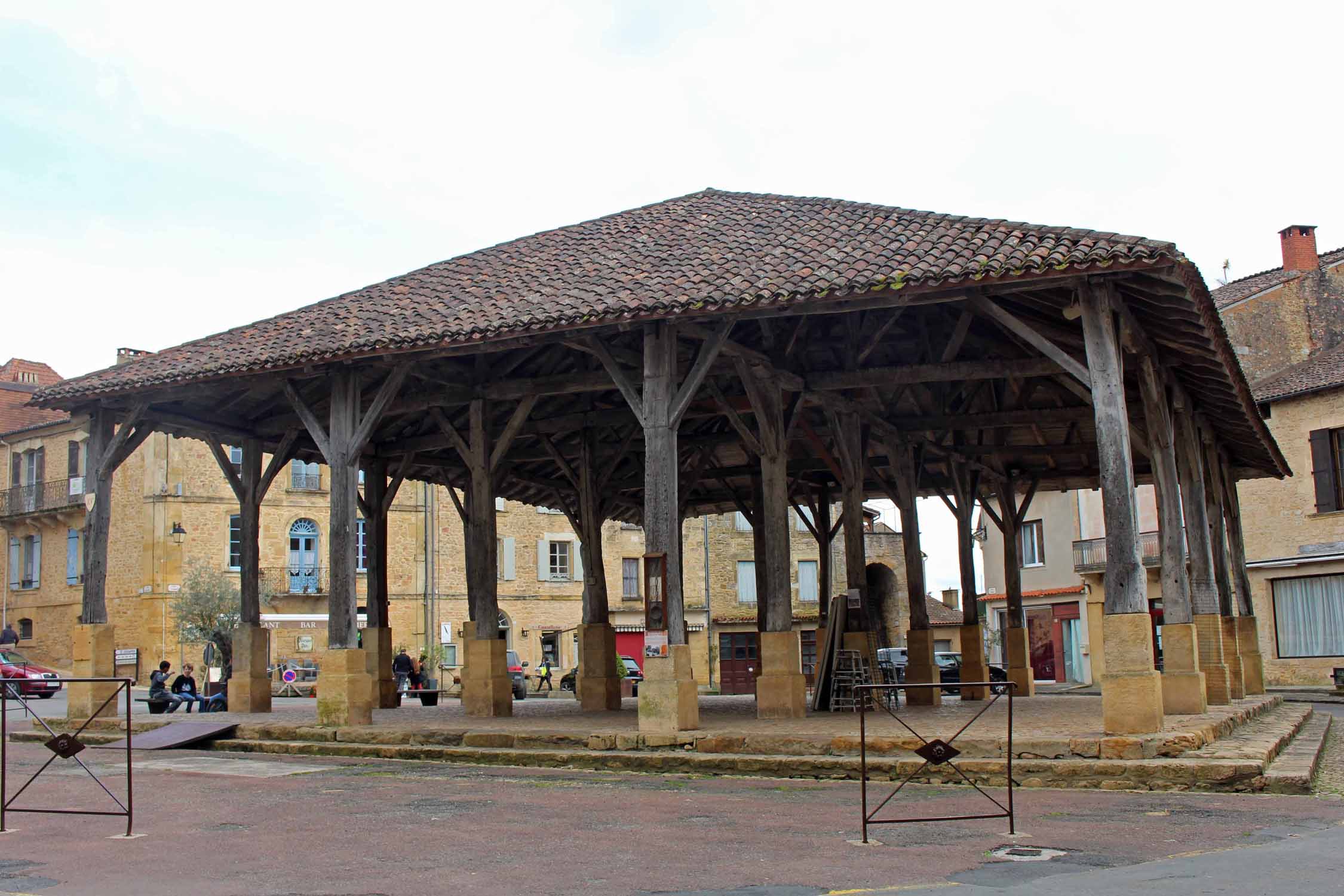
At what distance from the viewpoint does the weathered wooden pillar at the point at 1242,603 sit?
20453 millimetres

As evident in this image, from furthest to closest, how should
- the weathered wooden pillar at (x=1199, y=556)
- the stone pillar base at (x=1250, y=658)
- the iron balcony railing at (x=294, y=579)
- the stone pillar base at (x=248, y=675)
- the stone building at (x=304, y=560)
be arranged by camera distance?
1. the iron balcony railing at (x=294, y=579)
2. the stone building at (x=304, y=560)
3. the stone pillar base at (x=1250, y=658)
4. the stone pillar base at (x=248, y=675)
5. the weathered wooden pillar at (x=1199, y=556)

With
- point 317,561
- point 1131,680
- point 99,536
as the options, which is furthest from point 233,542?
point 1131,680

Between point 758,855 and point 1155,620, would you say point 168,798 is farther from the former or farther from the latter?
point 1155,620

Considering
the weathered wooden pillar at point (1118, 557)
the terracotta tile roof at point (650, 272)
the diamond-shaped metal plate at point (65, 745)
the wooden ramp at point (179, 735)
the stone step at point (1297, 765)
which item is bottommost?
the stone step at point (1297, 765)

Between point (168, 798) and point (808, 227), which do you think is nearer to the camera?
point (168, 798)

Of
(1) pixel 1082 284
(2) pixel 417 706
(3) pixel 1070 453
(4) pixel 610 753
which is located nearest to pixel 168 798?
(4) pixel 610 753

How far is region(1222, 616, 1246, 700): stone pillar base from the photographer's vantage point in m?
17.8

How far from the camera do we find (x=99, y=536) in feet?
54.5

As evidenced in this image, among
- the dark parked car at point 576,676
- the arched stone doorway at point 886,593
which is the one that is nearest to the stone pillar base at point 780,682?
the dark parked car at point 576,676

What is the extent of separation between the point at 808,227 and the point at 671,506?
3.92 meters

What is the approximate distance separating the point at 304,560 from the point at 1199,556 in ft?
92.2

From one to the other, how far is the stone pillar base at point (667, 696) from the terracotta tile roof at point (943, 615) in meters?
34.5

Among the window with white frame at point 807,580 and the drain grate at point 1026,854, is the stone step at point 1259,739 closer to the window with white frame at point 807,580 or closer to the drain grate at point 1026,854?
the drain grate at point 1026,854

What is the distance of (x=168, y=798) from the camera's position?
9852mm
